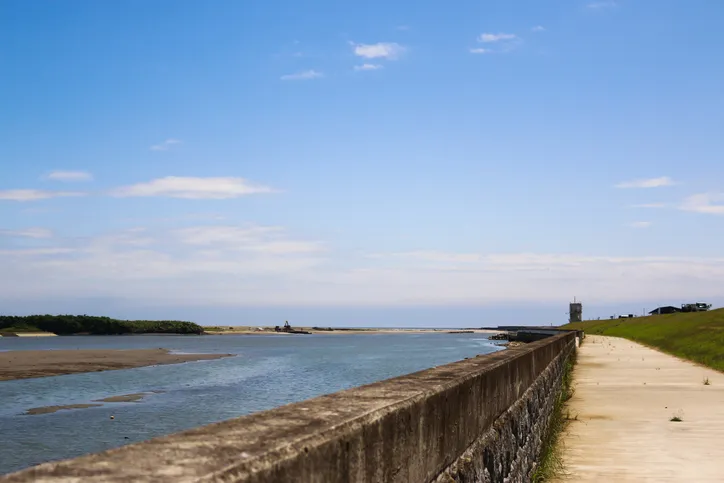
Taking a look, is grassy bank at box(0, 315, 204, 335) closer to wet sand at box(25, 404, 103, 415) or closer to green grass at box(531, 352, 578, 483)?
wet sand at box(25, 404, 103, 415)

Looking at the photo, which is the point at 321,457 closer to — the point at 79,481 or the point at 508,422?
the point at 79,481

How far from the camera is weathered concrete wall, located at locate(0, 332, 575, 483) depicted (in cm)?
203

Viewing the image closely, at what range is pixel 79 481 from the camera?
184 centimetres

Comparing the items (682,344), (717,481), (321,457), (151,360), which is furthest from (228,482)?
(151,360)

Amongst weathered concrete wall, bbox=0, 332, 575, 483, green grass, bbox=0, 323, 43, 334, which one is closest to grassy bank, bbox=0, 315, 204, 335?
green grass, bbox=0, 323, 43, 334

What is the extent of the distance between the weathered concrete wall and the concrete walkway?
3436mm

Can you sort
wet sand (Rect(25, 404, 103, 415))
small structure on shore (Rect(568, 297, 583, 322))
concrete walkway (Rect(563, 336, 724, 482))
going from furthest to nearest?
1. small structure on shore (Rect(568, 297, 583, 322))
2. wet sand (Rect(25, 404, 103, 415))
3. concrete walkway (Rect(563, 336, 724, 482))

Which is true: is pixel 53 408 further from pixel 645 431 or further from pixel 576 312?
pixel 576 312

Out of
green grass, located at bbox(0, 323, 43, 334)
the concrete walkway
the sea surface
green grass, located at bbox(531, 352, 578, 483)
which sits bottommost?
green grass, located at bbox(0, 323, 43, 334)

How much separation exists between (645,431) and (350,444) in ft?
34.1

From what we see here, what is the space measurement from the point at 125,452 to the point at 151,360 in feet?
186

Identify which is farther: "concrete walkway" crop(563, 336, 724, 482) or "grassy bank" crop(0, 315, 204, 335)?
"grassy bank" crop(0, 315, 204, 335)

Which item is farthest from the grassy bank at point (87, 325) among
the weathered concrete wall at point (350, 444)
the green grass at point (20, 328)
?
the weathered concrete wall at point (350, 444)

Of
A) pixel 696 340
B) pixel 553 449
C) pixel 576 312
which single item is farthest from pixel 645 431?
pixel 576 312
